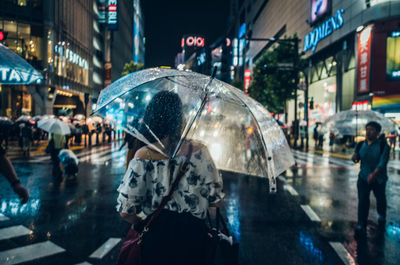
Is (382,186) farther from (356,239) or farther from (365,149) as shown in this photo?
(356,239)

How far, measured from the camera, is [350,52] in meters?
31.6

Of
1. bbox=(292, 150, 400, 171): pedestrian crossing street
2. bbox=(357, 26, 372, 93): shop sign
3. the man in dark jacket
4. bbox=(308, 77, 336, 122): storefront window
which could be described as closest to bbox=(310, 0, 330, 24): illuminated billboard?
bbox=(308, 77, 336, 122): storefront window

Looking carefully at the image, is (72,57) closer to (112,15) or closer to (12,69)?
(112,15)

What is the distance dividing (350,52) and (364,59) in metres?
3.63

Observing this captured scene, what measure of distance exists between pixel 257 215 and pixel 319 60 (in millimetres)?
37270

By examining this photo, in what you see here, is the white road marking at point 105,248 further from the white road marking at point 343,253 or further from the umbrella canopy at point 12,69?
the white road marking at point 343,253

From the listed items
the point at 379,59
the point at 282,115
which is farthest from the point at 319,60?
the point at 282,115

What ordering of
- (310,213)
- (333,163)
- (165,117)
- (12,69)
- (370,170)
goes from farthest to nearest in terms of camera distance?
1. (333,163)
2. (310,213)
3. (370,170)
4. (12,69)
5. (165,117)

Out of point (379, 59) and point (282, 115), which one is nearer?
point (379, 59)

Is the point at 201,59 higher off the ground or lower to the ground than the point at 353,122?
higher

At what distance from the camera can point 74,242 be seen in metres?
4.81

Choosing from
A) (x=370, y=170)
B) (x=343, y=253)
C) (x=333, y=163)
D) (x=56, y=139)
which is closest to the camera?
(x=343, y=253)

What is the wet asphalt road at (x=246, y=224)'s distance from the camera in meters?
4.43

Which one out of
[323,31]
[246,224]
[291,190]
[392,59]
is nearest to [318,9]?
[323,31]
